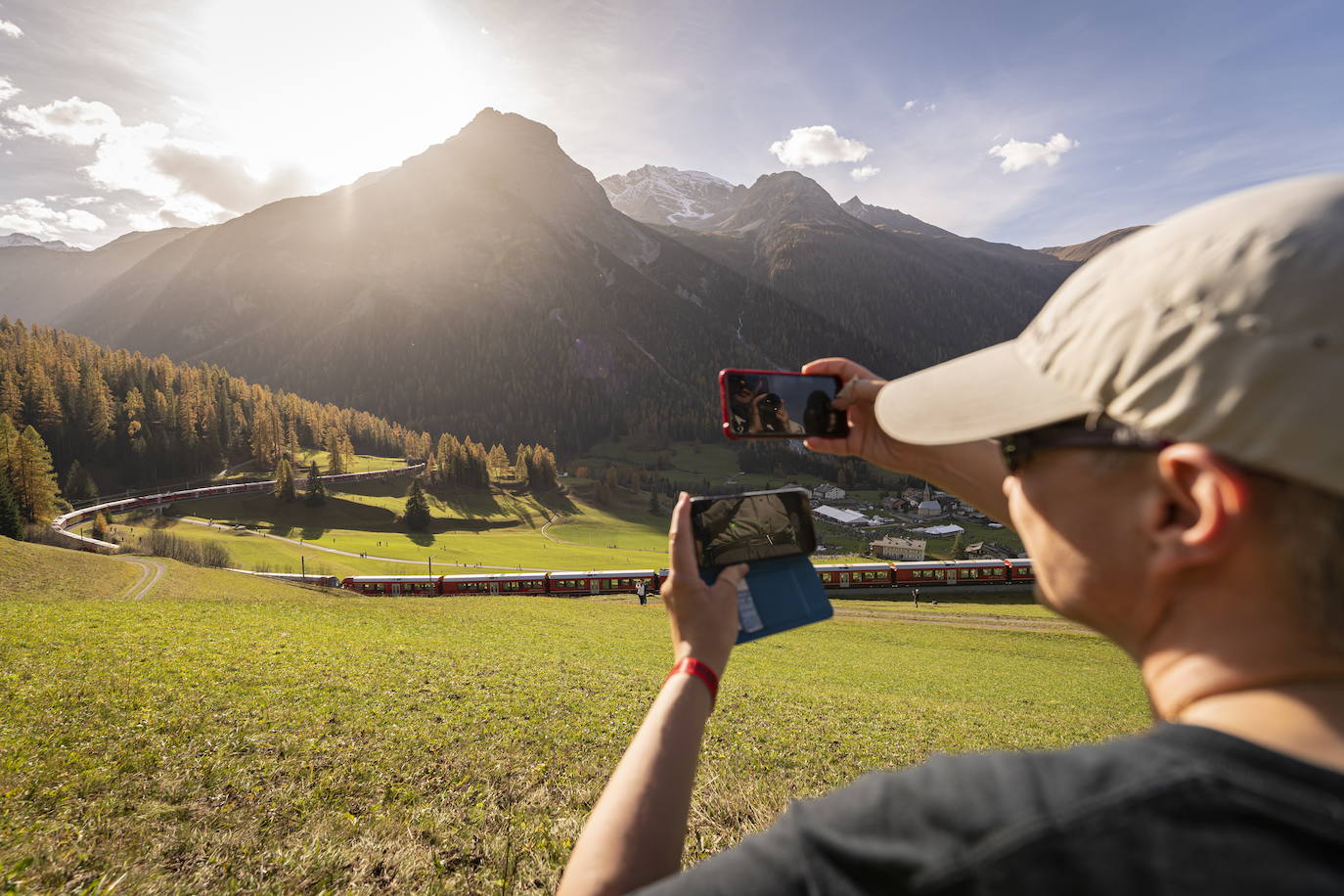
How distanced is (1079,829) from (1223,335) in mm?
1055

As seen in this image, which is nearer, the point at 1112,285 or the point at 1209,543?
the point at 1209,543

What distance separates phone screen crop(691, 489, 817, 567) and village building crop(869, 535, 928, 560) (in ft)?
302

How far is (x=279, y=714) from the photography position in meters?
9.32

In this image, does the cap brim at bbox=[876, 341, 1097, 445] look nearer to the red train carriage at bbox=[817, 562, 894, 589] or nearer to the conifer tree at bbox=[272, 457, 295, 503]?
the red train carriage at bbox=[817, 562, 894, 589]

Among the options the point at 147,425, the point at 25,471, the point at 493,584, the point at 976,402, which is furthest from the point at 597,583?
the point at 147,425

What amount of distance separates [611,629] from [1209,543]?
104 ft

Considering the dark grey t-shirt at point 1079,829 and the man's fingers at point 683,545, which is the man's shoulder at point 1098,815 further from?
the man's fingers at point 683,545

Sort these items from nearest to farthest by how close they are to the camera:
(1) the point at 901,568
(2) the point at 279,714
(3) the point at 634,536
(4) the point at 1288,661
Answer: (4) the point at 1288,661 → (2) the point at 279,714 → (1) the point at 901,568 → (3) the point at 634,536

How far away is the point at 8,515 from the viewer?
56594mm

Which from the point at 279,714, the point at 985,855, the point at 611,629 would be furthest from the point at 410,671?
the point at 611,629

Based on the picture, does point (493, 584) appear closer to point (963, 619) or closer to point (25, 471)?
point (963, 619)

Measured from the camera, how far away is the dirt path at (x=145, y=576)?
29461 mm

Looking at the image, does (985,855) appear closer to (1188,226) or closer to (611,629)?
(1188,226)

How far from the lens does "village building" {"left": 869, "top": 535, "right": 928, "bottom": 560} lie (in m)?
88.4
